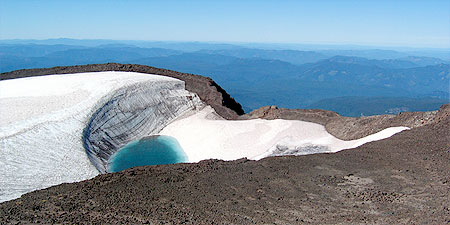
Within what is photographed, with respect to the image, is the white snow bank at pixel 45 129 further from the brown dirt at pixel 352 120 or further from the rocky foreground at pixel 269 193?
the brown dirt at pixel 352 120

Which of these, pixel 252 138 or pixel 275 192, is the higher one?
pixel 275 192

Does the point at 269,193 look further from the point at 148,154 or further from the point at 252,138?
the point at 148,154

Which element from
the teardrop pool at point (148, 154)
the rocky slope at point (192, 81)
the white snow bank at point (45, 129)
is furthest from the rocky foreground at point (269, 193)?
the rocky slope at point (192, 81)

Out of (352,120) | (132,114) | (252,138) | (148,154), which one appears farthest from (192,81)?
(352,120)

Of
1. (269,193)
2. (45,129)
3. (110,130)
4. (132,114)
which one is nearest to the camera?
(269,193)

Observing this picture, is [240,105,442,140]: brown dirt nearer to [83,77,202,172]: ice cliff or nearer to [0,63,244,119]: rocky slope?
[0,63,244,119]: rocky slope
